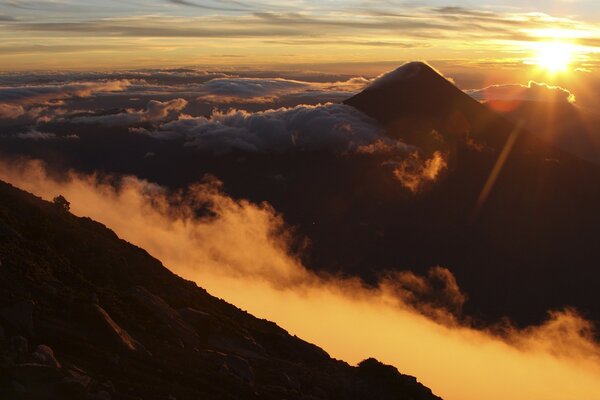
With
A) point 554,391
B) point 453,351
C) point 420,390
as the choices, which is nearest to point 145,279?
point 420,390

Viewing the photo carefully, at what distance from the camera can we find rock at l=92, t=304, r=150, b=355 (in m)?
47.5

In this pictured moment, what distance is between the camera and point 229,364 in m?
52.2

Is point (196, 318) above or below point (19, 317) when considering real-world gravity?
below

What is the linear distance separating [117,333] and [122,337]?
41 centimetres

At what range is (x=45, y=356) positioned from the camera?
127ft

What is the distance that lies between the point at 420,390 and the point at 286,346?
40.1 feet

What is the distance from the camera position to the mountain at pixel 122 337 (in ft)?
131

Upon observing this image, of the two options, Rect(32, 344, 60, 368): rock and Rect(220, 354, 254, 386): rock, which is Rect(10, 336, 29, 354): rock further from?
Rect(220, 354, 254, 386): rock

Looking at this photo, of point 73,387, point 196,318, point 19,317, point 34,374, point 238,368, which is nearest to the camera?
point 34,374

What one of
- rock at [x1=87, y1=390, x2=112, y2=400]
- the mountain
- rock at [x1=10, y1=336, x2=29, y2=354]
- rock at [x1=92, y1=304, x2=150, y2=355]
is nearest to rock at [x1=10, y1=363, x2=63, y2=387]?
the mountain

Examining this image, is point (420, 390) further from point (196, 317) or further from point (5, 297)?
point (5, 297)

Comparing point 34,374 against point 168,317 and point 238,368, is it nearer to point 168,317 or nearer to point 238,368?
point 238,368

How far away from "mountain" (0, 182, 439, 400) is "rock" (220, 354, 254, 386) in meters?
0.08

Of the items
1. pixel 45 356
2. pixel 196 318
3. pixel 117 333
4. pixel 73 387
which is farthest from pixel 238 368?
pixel 73 387
